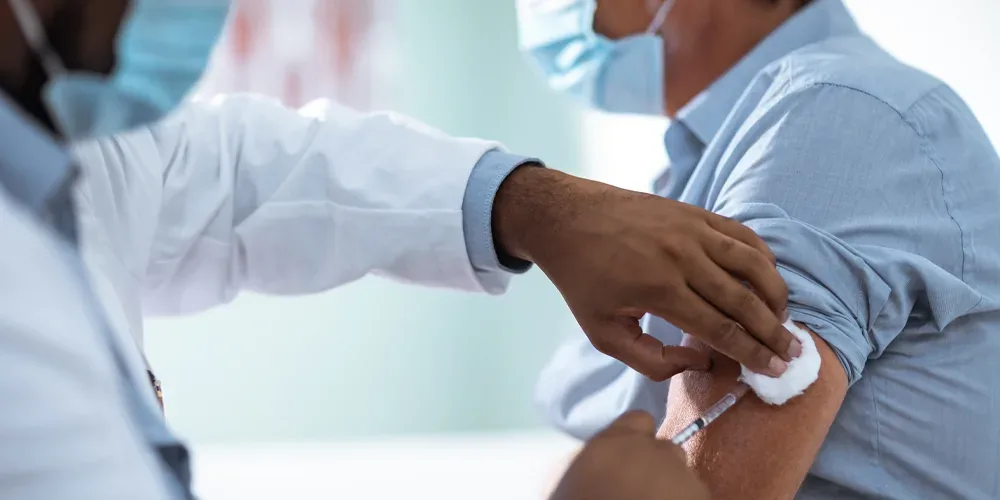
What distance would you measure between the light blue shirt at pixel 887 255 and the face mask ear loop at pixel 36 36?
64 cm

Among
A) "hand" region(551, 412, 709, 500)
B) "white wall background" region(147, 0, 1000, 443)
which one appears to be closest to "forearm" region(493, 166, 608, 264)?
"hand" region(551, 412, 709, 500)

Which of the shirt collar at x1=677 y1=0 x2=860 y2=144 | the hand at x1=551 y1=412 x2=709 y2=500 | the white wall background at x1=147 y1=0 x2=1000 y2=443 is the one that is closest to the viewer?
the hand at x1=551 y1=412 x2=709 y2=500

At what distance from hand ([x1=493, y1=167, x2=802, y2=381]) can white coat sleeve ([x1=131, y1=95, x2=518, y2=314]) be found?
0.58ft

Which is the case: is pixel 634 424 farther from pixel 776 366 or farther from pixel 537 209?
pixel 537 209

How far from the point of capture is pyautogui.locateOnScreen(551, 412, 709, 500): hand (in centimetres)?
67


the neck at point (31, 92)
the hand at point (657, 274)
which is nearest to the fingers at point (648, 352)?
the hand at point (657, 274)

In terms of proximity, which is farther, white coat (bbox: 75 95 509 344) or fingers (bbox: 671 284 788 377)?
white coat (bbox: 75 95 509 344)

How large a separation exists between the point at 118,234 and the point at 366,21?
2.01m

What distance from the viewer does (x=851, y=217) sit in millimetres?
964

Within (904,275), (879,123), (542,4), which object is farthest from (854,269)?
(542,4)

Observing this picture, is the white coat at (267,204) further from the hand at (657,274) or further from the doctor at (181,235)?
the hand at (657,274)

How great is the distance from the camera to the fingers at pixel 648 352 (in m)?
0.96

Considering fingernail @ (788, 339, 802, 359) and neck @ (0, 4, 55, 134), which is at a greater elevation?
neck @ (0, 4, 55, 134)

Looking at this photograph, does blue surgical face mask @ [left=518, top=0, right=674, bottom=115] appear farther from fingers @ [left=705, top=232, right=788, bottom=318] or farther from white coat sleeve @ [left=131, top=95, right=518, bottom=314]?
fingers @ [left=705, top=232, right=788, bottom=318]
